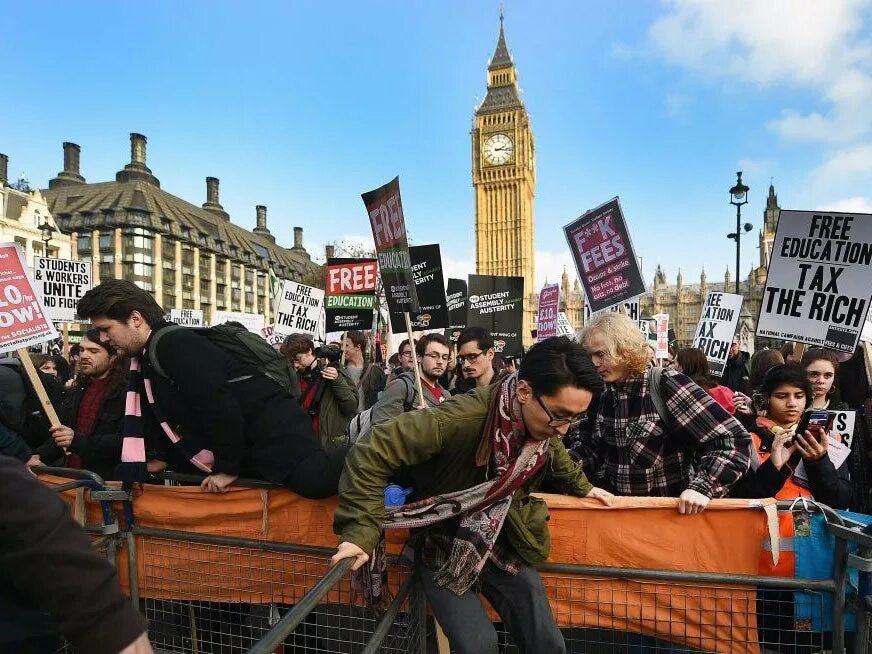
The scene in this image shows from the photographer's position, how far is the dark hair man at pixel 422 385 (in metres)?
4.09

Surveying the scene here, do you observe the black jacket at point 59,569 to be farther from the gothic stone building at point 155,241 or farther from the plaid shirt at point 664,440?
the gothic stone building at point 155,241

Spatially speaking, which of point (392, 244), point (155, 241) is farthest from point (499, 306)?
point (155, 241)

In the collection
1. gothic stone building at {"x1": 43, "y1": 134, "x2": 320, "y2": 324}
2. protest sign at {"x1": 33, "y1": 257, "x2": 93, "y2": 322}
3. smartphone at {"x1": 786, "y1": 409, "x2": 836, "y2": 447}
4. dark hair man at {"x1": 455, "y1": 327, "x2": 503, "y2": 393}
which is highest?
gothic stone building at {"x1": 43, "y1": 134, "x2": 320, "y2": 324}

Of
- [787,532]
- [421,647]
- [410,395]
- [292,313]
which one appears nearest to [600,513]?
[787,532]

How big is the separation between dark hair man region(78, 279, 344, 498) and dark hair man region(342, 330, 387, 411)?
380cm

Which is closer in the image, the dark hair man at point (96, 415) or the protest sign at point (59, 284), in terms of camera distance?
the dark hair man at point (96, 415)

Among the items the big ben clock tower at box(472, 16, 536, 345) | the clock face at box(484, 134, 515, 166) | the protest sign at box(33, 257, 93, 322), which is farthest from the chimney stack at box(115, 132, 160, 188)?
the protest sign at box(33, 257, 93, 322)

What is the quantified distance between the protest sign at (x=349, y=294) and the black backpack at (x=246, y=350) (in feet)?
21.1

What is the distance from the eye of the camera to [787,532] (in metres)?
2.35

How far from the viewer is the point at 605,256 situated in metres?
6.05

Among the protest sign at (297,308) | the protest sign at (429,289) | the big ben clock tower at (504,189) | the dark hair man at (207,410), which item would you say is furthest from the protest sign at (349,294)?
the big ben clock tower at (504,189)

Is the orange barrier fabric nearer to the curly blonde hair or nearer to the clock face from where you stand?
the curly blonde hair

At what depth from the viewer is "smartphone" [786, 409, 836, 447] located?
2521 millimetres

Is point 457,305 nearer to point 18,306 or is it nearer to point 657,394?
point 18,306
